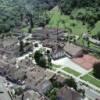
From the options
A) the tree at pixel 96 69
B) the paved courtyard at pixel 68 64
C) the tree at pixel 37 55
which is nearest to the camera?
the tree at pixel 96 69

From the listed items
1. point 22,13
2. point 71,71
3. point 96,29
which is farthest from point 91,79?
point 22,13

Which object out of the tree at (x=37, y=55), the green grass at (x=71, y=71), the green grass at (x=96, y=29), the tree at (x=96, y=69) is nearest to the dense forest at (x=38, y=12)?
the green grass at (x=96, y=29)

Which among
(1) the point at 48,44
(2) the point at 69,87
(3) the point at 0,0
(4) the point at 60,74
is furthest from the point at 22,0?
(2) the point at 69,87

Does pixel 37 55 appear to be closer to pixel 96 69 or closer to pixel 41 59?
pixel 41 59

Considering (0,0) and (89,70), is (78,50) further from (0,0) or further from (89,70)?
(0,0)

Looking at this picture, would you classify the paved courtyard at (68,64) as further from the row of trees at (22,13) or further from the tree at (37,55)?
the row of trees at (22,13)

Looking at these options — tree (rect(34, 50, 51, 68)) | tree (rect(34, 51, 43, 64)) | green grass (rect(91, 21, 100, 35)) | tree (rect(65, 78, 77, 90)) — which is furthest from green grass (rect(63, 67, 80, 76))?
green grass (rect(91, 21, 100, 35))

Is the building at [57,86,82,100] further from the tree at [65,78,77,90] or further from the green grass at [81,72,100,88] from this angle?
the green grass at [81,72,100,88]

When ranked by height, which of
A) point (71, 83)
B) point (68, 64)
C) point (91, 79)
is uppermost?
point (71, 83)
